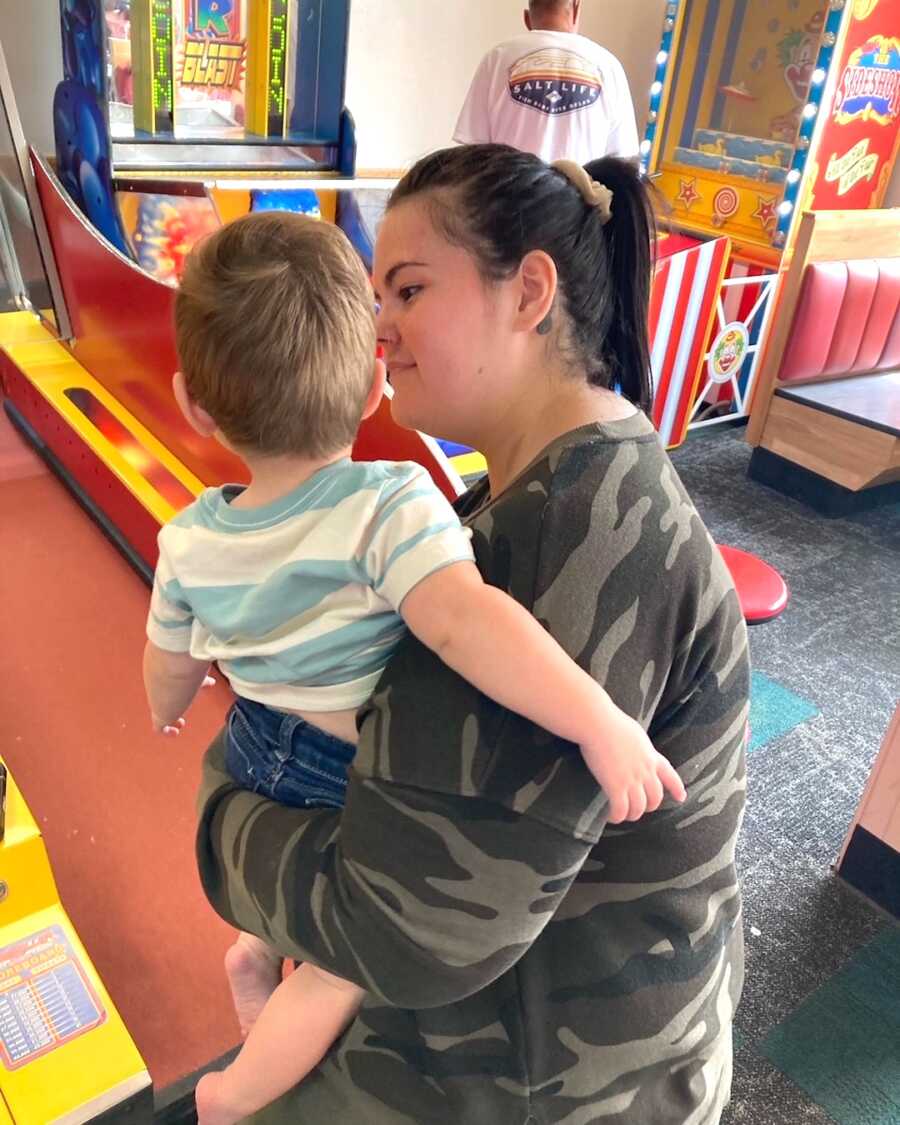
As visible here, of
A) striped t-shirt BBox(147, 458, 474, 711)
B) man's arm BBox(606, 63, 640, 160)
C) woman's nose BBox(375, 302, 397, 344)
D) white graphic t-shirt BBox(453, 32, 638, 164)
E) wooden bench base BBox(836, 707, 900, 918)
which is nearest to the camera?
striped t-shirt BBox(147, 458, 474, 711)

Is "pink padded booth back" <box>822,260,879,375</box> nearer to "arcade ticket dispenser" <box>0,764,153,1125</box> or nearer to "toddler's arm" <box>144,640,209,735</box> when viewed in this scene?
"toddler's arm" <box>144,640,209,735</box>

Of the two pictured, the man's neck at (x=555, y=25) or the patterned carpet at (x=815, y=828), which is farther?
the man's neck at (x=555, y=25)

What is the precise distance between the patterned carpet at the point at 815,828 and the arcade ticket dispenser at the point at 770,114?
1576mm

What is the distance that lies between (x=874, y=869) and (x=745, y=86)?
12.8ft

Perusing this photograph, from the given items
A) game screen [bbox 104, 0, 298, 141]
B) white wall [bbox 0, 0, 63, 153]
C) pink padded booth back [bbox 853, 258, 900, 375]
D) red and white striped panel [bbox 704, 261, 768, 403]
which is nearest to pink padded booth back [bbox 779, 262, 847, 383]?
pink padded booth back [bbox 853, 258, 900, 375]

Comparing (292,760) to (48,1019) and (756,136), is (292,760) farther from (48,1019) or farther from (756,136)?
(756,136)

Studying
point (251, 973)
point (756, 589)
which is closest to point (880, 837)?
Result: point (756, 589)

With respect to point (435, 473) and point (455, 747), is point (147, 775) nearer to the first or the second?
point (435, 473)

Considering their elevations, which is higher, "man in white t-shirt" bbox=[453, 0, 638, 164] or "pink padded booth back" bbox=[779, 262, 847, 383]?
"man in white t-shirt" bbox=[453, 0, 638, 164]

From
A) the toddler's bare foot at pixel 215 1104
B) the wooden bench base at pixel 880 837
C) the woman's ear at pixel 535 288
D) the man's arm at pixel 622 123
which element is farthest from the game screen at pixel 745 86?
the toddler's bare foot at pixel 215 1104

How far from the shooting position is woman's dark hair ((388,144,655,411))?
2.66 ft

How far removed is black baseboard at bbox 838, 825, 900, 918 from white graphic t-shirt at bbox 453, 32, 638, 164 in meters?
2.30

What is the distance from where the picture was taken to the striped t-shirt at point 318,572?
74 centimetres

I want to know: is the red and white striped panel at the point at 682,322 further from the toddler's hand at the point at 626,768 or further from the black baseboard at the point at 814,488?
the toddler's hand at the point at 626,768
